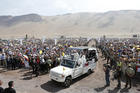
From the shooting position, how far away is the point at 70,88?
8.77 m

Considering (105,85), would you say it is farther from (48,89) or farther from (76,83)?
(48,89)

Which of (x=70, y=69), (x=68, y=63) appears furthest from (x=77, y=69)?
(x=68, y=63)

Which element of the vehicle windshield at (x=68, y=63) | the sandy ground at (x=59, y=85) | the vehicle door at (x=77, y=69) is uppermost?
the vehicle windshield at (x=68, y=63)

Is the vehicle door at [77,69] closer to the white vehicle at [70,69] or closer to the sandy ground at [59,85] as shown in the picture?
the white vehicle at [70,69]

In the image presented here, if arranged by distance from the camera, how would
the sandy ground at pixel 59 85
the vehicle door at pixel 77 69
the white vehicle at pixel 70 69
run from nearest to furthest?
the sandy ground at pixel 59 85 → the white vehicle at pixel 70 69 → the vehicle door at pixel 77 69

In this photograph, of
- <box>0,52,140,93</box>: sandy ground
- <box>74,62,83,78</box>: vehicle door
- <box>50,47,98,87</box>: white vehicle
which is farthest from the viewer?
<box>74,62,83,78</box>: vehicle door

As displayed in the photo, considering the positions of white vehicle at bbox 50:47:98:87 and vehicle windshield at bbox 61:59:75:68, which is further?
vehicle windshield at bbox 61:59:75:68

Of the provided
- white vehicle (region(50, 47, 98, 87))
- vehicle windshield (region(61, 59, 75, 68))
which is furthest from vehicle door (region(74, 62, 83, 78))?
vehicle windshield (region(61, 59, 75, 68))

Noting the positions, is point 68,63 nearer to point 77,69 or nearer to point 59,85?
point 77,69

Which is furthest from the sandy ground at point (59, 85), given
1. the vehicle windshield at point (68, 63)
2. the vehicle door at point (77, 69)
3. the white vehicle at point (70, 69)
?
the vehicle windshield at point (68, 63)

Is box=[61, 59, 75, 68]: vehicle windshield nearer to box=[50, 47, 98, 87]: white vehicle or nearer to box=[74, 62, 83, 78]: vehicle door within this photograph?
box=[50, 47, 98, 87]: white vehicle

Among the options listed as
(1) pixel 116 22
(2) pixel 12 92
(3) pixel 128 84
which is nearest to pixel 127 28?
(1) pixel 116 22

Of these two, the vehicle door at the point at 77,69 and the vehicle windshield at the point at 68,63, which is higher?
the vehicle windshield at the point at 68,63

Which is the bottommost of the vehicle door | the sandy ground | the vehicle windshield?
the sandy ground
